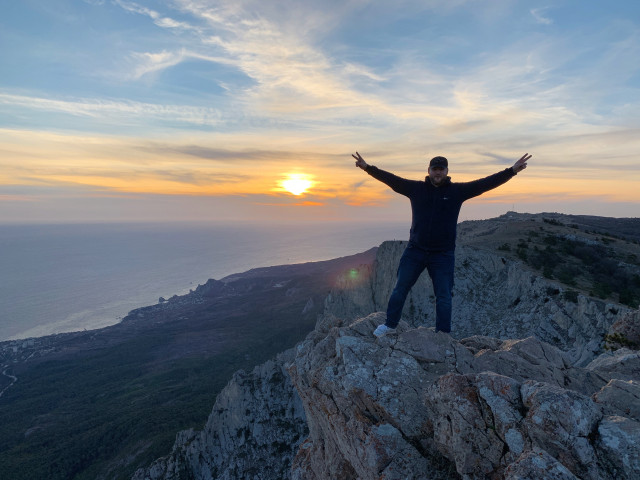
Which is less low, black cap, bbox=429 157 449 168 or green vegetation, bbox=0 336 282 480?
black cap, bbox=429 157 449 168

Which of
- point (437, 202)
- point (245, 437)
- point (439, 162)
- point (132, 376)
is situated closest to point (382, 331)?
point (437, 202)

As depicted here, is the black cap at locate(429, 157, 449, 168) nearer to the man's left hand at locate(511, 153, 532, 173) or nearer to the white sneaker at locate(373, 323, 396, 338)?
the man's left hand at locate(511, 153, 532, 173)

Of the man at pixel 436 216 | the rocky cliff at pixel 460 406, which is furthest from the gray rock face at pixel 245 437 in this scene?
the man at pixel 436 216

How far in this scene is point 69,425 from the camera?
6694cm

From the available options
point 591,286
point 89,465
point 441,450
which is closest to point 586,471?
point 441,450

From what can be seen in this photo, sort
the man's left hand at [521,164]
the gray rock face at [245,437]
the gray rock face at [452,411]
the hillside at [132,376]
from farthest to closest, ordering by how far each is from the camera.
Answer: the hillside at [132,376]
the gray rock face at [245,437]
the man's left hand at [521,164]
the gray rock face at [452,411]

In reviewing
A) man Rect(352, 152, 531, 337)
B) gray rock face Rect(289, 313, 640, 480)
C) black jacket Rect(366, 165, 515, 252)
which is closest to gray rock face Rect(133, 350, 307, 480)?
gray rock face Rect(289, 313, 640, 480)

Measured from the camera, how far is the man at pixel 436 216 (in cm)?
760

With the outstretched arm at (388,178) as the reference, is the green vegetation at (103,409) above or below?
below

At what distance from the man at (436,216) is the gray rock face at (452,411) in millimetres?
1316

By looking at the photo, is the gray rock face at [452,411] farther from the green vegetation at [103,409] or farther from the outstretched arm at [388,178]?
the green vegetation at [103,409]

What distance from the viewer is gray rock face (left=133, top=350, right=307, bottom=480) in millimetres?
32438

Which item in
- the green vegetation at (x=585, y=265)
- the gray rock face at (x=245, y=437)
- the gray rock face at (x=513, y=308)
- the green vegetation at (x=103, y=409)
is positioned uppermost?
the green vegetation at (x=585, y=265)

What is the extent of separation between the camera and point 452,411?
5.62 meters
